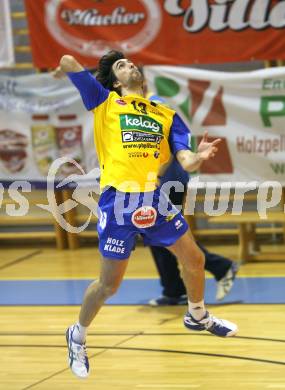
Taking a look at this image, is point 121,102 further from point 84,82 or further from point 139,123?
point 84,82

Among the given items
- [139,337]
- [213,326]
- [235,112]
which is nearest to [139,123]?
[213,326]

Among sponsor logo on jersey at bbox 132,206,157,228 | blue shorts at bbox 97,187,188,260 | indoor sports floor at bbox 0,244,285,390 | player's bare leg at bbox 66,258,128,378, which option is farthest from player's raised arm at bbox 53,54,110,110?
indoor sports floor at bbox 0,244,285,390

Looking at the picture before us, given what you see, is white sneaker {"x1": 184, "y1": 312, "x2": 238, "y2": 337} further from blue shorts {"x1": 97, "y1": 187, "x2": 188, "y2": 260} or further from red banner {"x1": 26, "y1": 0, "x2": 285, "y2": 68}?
red banner {"x1": 26, "y1": 0, "x2": 285, "y2": 68}

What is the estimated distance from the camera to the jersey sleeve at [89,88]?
18.3ft

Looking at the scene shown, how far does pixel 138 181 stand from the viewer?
571 centimetres

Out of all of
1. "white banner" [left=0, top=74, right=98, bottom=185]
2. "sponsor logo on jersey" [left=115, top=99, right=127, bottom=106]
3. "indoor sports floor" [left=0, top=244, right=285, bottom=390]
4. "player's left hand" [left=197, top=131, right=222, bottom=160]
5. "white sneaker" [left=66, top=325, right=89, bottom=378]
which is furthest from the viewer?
"white banner" [left=0, top=74, right=98, bottom=185]

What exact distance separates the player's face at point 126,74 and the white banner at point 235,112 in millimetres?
4618

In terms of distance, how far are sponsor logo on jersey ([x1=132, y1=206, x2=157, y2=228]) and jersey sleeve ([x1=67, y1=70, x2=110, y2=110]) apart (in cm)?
76

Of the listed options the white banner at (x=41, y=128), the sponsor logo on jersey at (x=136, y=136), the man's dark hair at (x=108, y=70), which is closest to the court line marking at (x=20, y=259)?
the white banner at (x=41, y=128)

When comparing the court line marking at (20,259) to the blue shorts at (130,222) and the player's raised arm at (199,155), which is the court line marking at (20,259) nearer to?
the blue shorts at (130,222)

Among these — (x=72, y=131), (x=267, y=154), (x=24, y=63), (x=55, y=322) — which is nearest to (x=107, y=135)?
(x=55, y=322)

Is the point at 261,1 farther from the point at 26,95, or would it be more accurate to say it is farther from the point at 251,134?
the point at 26,95

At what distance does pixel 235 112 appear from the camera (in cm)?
1052

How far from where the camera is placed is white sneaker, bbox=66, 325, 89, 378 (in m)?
5.68
